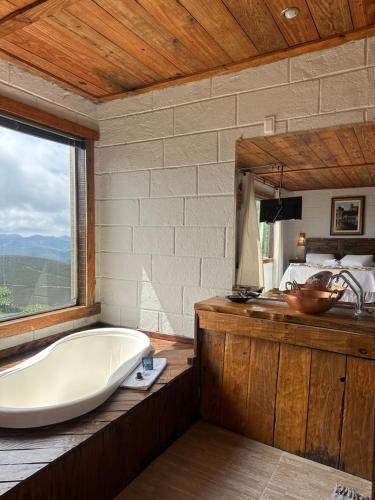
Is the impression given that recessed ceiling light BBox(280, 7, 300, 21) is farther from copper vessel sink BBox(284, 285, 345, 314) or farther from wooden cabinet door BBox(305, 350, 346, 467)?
wooden cabinet door BBox(305, 350, 346, 467)

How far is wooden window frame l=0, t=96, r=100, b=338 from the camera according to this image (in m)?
2.12

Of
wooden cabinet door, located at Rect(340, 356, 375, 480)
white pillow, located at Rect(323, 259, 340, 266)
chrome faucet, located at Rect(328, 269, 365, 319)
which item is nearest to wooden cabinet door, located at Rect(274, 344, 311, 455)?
wooden cabinet door, located at Rect(340, 356, 375, 480)

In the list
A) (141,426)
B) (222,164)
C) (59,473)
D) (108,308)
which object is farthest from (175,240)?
(59,473)

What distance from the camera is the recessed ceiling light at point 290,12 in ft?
4.91

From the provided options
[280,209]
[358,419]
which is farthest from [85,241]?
[358,419]

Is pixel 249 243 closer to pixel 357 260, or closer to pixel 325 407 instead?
pixel 357 260

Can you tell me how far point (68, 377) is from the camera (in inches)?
83.8

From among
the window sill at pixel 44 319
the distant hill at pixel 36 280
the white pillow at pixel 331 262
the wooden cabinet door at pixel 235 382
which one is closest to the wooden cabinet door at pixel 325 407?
the wooden cabinet door at pixel 235 382

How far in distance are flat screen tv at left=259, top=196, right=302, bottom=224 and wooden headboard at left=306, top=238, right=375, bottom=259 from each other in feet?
0.62

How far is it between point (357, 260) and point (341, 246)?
112 mm

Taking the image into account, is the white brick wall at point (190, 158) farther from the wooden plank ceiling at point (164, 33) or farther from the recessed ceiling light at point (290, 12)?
the recessed ceiling light at point (290, 12)

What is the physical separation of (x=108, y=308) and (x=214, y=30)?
2.15 metres

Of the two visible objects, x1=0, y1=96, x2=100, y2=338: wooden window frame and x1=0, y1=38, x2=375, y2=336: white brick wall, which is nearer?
x1=0, y1=38, x2=375, y2=336: white brick wall

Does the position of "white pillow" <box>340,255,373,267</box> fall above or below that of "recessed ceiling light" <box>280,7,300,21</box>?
below
